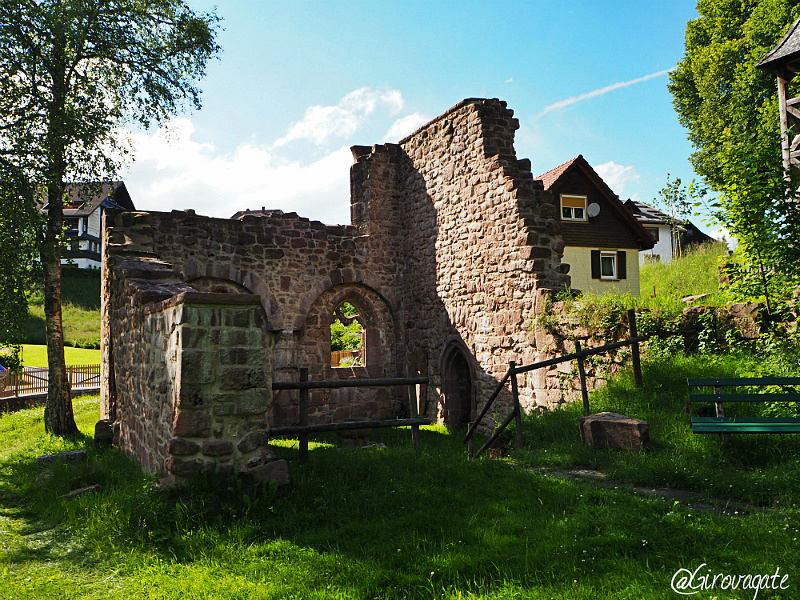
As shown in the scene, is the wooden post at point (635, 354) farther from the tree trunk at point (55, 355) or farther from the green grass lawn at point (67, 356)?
the green grass lawn at point (67, 356)

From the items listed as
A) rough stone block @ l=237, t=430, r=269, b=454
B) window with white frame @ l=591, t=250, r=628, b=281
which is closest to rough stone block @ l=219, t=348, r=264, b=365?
rough stone block @ l=237, t=430, r=269, b=454

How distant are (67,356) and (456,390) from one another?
26070mm

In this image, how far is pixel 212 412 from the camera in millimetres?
4953

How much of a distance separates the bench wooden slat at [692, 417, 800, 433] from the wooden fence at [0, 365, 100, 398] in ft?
55.5

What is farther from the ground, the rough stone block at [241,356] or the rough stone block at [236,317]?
the rough stone block at [236,317]

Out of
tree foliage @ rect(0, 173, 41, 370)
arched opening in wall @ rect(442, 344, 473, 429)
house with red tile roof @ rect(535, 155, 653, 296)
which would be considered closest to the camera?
tree foliage @ rect(0, 173, 41, 370)

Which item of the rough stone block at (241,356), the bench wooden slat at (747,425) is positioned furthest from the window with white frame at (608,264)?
the rough stone block at (241,356)

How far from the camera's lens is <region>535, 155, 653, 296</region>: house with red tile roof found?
23281 mm

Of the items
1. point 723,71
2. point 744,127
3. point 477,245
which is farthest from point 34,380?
point 723,71

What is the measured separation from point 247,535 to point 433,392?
9.35 metres

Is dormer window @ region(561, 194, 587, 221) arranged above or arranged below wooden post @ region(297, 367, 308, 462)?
above

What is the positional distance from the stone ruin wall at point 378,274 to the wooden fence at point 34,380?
8.05 metres

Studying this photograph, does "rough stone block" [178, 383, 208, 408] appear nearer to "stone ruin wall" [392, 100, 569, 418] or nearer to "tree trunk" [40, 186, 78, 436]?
"stone ruin wall" [392, 100, 569, 418]

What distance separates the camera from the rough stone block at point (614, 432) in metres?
5.89
